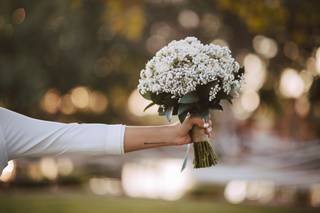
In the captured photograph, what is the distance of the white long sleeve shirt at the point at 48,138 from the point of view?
273 centimetres

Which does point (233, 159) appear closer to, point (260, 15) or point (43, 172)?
point (43, 172)

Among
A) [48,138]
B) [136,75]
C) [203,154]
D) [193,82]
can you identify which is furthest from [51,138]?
[136,75]

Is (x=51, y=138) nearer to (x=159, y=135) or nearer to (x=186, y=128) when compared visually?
(x=159, y=135)

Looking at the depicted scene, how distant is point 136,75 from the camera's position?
17.1 m

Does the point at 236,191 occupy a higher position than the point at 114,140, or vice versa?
the point at 114,140

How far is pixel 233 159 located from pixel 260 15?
970 cm

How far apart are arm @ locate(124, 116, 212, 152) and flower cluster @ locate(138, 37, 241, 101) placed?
0.66 ft

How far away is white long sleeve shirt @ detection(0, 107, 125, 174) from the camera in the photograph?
8.97 ft

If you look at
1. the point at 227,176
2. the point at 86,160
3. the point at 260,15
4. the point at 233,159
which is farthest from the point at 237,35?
the point at 86,160

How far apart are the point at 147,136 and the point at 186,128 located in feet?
0.71

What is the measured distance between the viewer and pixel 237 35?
12953 mm

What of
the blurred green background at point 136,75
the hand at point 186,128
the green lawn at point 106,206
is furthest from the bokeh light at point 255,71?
the hand at point 186,128

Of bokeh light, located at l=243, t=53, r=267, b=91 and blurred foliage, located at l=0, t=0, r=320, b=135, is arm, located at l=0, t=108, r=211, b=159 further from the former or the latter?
bokeh light, located at l=243, t=53, r=267, b=91

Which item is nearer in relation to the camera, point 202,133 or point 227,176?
point 202,133
